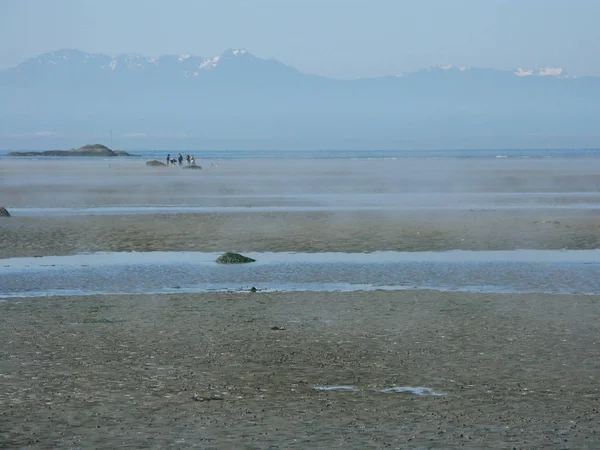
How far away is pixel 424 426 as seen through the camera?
11352 millimetres

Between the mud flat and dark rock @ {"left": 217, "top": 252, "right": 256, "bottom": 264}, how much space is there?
22.7ft

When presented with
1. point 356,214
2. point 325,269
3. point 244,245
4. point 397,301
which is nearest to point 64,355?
point 397,301

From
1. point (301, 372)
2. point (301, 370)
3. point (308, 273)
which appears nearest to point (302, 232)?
point (308, 273)

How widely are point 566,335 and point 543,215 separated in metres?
28.4

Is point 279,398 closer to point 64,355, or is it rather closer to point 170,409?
point 170,409

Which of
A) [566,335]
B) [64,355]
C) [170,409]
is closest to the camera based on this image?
[170,409]

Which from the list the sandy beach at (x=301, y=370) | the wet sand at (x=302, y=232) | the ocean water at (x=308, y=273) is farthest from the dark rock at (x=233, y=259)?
the sandy beach at (x=301, y=370)

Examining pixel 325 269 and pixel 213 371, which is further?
pixel 325 269

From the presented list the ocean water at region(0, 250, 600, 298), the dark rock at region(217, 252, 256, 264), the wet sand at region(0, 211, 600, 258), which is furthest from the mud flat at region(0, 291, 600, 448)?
the wet sand at region(0, 211, 600, 258)

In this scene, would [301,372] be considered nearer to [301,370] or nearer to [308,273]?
[301,370]

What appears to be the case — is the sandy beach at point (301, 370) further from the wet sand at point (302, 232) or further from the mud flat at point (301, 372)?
the wet sand at point (302, 232)

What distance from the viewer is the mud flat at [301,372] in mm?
11133

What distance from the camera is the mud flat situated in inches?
438

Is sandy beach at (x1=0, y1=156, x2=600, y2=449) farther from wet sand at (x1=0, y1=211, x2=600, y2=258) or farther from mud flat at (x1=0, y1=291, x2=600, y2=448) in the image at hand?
wet sand at (x1=0, y1=211, x2=600, y2=258)
